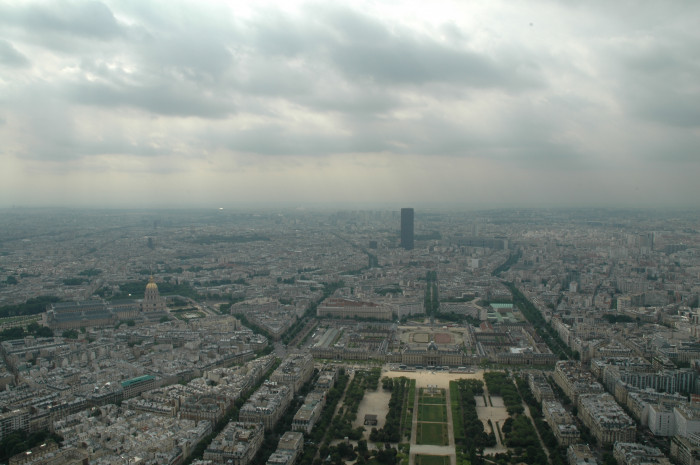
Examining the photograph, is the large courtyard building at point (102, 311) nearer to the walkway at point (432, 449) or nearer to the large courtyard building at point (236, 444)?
the large courtyard building at point (236, 444)

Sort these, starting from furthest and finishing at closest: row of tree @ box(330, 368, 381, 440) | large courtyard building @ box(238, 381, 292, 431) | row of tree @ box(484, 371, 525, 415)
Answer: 1. row of tree @ box(484, 371, 525, 415)
2. large courtyard building @ box(238, 381, 292, 431)
3. row of tree @ box(330, 368, 381, 440)

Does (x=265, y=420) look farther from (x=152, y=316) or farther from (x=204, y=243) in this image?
(x=204, y=243)

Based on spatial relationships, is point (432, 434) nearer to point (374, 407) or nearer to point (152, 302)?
point (374, 407)

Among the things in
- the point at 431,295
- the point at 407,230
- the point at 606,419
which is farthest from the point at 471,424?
the point at 407,230

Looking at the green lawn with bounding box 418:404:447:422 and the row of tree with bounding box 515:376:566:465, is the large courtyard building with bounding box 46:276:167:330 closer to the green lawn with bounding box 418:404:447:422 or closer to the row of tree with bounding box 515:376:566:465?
the green lawn with bounding box 418:404:447:422

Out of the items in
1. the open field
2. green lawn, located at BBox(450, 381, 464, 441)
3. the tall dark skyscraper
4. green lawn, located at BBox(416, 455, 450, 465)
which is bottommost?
green lawn, located at BBox(416, 455, 450, 465)

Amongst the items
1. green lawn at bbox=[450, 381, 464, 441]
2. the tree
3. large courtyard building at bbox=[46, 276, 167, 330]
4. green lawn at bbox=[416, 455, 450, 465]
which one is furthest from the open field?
large courtyard building at bbox=[46, 276, 167, 330]

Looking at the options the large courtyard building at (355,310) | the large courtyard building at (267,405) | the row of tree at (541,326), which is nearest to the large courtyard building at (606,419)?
the row of tree at (541,326)
